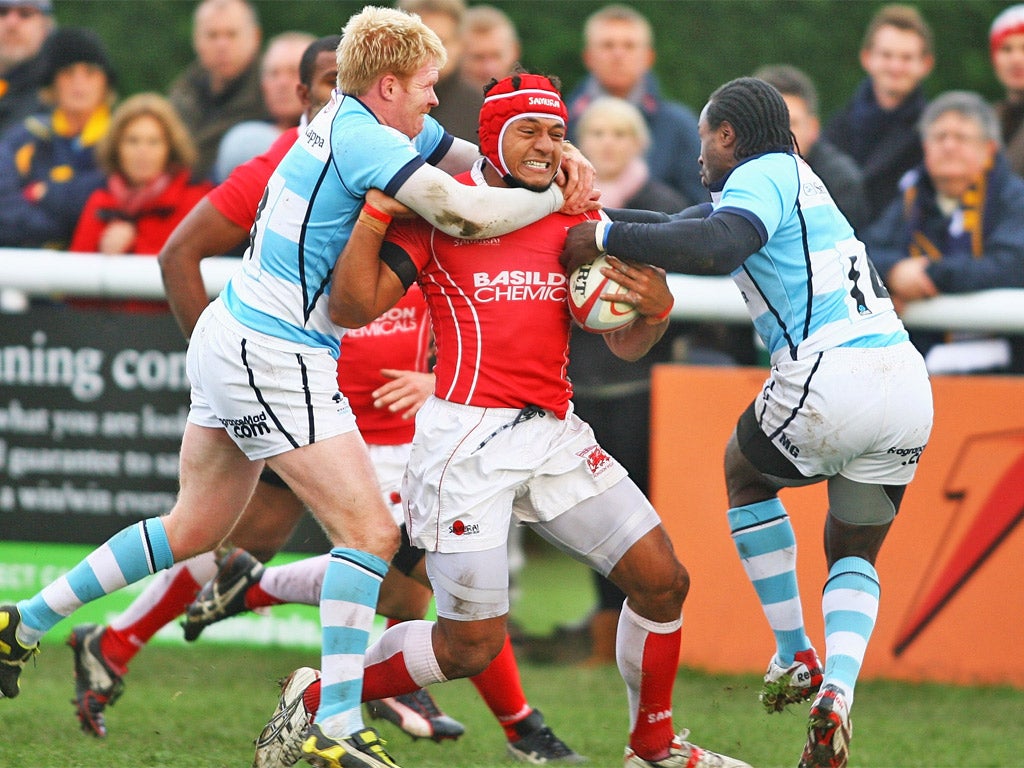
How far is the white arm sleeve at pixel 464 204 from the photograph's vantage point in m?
4.61

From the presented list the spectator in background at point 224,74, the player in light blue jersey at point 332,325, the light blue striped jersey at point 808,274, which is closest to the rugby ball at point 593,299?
the player in light blue jersey at point 332,325

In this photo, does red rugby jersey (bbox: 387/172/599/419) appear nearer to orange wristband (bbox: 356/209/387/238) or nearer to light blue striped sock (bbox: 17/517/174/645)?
orange wristband (bbox: 356/209/387/238)

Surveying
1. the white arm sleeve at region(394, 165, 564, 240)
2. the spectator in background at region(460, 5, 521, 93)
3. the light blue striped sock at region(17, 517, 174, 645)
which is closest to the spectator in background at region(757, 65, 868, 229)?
the spectator in background at region(460, 5, 521, 93)

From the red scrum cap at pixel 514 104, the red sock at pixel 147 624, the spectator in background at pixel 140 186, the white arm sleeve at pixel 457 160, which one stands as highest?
the red scrum cap at pixel 514 104

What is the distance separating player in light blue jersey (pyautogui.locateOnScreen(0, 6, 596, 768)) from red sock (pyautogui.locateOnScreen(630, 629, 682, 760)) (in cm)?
87

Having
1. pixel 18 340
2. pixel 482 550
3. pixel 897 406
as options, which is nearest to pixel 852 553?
pixel 897 406

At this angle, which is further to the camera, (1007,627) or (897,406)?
(1007,627)

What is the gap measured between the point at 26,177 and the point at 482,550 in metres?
4.90

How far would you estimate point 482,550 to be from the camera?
4770 mm

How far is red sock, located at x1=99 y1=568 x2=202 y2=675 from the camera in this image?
241 inches

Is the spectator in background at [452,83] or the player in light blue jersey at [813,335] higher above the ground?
the spectator in background at [452,83]

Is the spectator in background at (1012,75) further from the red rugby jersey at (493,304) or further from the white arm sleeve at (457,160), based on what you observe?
the red rugby jersey at (493,304)

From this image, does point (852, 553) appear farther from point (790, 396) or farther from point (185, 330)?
point (185, 330)

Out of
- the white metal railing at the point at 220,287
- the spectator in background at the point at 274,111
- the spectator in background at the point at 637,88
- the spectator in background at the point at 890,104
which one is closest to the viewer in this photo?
the white metal railing at the point at 220,287
